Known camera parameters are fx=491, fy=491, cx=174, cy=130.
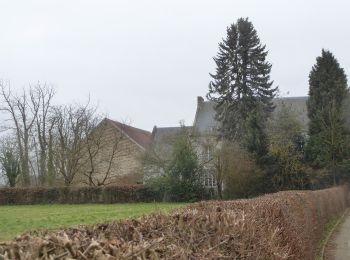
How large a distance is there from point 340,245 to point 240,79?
33.1 m

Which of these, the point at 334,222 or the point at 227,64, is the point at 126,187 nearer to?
the point at 227,64

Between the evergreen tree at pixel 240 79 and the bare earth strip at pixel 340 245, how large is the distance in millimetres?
26398

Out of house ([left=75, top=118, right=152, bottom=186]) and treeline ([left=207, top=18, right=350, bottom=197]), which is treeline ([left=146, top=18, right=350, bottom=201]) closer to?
treeline ([left=207, top=18, right=350, bottom=197])

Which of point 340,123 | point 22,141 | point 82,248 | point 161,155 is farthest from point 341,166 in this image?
point 82,248

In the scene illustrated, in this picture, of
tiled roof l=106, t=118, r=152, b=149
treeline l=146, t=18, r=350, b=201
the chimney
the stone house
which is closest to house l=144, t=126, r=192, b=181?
treeline l=146, t=18, r=350, b=201

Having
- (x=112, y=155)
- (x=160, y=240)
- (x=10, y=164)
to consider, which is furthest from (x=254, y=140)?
(x=160, y=240)

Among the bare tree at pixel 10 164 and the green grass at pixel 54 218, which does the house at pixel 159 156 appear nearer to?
the green grass at pixel 54 218

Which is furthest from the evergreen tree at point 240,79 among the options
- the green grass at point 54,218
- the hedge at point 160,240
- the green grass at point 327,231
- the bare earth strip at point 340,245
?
the hedge at point 160,240

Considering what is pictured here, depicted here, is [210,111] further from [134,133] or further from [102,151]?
[102,151]

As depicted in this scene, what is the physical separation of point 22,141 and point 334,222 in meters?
39.8

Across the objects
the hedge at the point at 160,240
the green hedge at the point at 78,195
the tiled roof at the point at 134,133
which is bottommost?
the hedge at the point at 160,240

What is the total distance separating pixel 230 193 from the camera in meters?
38.3

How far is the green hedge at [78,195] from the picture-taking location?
42188 mm

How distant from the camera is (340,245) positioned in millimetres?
15500
